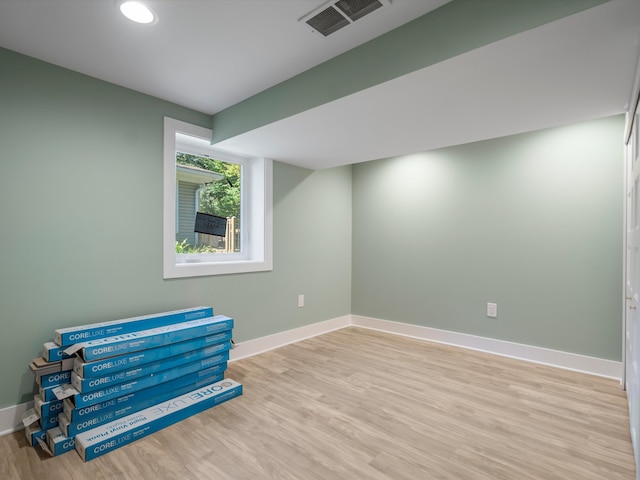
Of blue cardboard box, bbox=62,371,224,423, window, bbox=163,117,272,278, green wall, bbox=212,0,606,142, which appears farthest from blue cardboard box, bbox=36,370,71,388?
green wall, bbox=212,0,606,142

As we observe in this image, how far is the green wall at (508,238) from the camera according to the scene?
2684mm

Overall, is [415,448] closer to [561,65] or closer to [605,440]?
[605,440]

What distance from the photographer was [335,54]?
1.93 meters

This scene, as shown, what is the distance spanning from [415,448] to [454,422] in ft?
1.27

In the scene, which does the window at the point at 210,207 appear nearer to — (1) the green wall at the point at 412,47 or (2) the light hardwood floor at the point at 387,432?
(1) the green wall at the point at 412,47

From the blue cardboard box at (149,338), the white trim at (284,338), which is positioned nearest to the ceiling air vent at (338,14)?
the blue cardboard box at (149,338)

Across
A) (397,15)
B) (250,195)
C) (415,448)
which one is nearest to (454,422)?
(415,448)

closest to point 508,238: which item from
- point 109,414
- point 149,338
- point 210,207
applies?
point 210,207

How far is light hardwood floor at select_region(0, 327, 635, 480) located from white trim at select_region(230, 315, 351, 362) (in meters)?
0.29

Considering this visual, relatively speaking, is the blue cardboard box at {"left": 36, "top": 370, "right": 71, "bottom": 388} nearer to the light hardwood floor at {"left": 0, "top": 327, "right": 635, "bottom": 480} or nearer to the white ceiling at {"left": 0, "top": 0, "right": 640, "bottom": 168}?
the light hardwood floor at {"left": 0, "top": 327, "right": 635, "bottom": 480}

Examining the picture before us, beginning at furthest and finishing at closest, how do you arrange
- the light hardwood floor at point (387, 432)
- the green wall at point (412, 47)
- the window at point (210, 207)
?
1. the window at point (210, 207)
2. the light hardwood floor at point (387, 432)
3. the green wall at point (412, 47)

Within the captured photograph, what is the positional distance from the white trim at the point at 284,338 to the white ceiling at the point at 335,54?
189cm

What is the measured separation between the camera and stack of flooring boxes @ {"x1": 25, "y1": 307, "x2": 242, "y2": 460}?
175 cm

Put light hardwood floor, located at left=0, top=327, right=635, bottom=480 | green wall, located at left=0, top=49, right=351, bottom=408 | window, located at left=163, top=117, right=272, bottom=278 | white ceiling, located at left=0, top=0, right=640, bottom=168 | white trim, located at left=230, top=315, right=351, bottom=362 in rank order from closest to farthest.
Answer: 1. white ceiling, located at left=0, top=0, right=640, bottom=168
2. light hardwood floor, located at left=0, top=327, right=635, bottom=480
3. green wall, located at left=0, top=49, right=351, bottom=408
4. window, located at left=163, top=117, right=272, bottom=278
5. white trim, located at left=230, top=315, right=351, bottom=362
